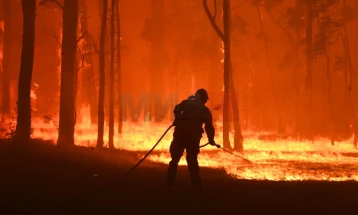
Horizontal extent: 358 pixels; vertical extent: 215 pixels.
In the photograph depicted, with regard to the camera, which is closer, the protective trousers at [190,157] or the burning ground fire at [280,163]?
the protective trousers at [190,157]

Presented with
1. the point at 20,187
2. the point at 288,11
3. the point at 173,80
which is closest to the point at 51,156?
the point at 20,187

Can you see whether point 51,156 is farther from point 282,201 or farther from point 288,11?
point 288,11

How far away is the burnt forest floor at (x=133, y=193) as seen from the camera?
8984 millimetres

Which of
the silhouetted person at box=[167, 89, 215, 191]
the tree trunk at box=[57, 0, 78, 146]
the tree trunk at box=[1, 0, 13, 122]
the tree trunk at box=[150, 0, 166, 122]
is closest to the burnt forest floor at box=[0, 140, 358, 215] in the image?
the silhouetted person at box=[167, 89, 215, 191]

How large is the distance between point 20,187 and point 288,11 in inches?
1641

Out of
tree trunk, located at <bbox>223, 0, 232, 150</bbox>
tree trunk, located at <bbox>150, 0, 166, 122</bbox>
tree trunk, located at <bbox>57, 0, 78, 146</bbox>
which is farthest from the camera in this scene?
tree trunk, located at <bbox>150, 0, 166, 122</bbox>

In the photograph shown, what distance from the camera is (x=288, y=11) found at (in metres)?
48.7

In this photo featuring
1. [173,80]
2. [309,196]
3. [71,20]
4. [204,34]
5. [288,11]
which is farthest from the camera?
[173,80]

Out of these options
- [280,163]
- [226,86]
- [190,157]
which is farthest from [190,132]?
[226,86]

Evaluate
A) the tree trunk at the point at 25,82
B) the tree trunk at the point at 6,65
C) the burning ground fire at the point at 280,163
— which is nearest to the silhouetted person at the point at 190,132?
the burning ground fire at the point at 280,163

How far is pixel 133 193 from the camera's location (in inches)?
420

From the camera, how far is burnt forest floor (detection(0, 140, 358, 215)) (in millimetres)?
8984

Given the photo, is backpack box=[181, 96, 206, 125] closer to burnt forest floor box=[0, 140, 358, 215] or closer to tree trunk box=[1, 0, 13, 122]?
burnt forest floor box=[0, 140, 358, 215]

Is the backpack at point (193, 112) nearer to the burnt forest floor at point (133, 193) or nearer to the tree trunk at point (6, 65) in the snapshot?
the burnt forest floor at point (133, 193)
